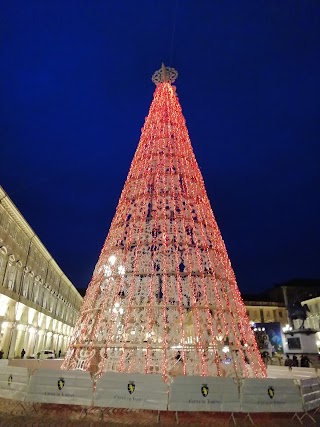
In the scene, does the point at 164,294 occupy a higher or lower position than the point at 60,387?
higher

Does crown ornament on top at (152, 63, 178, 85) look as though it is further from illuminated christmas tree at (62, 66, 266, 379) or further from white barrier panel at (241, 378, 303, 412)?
white barrier panel at (241, 378, 303, 412)

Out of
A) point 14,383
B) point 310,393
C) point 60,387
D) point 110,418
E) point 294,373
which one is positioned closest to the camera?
point 110,418

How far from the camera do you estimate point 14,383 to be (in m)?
9.26

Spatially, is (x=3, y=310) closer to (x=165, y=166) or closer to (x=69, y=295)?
(x=165, y=166)

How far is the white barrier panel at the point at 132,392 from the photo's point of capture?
8.11 metres

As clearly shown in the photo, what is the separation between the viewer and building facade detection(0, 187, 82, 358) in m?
27.5

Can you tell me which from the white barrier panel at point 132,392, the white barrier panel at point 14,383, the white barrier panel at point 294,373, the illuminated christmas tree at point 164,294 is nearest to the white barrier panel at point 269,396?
the white barrier panel at point 132,392

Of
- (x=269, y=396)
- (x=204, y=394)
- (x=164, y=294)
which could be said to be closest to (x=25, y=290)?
(x=164, y=294)

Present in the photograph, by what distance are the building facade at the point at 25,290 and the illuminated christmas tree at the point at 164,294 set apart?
16.6 metres

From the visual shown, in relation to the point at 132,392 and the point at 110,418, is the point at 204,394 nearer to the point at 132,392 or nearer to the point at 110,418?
the point at 132,392

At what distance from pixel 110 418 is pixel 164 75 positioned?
1633cm

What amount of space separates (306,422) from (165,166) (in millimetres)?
10341

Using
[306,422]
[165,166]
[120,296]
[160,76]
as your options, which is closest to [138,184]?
[165,166]

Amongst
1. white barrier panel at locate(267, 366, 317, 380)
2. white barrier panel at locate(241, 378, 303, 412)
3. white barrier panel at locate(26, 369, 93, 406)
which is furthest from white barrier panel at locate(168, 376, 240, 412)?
white barrier panel at locate(267, 366, 317, 380)
